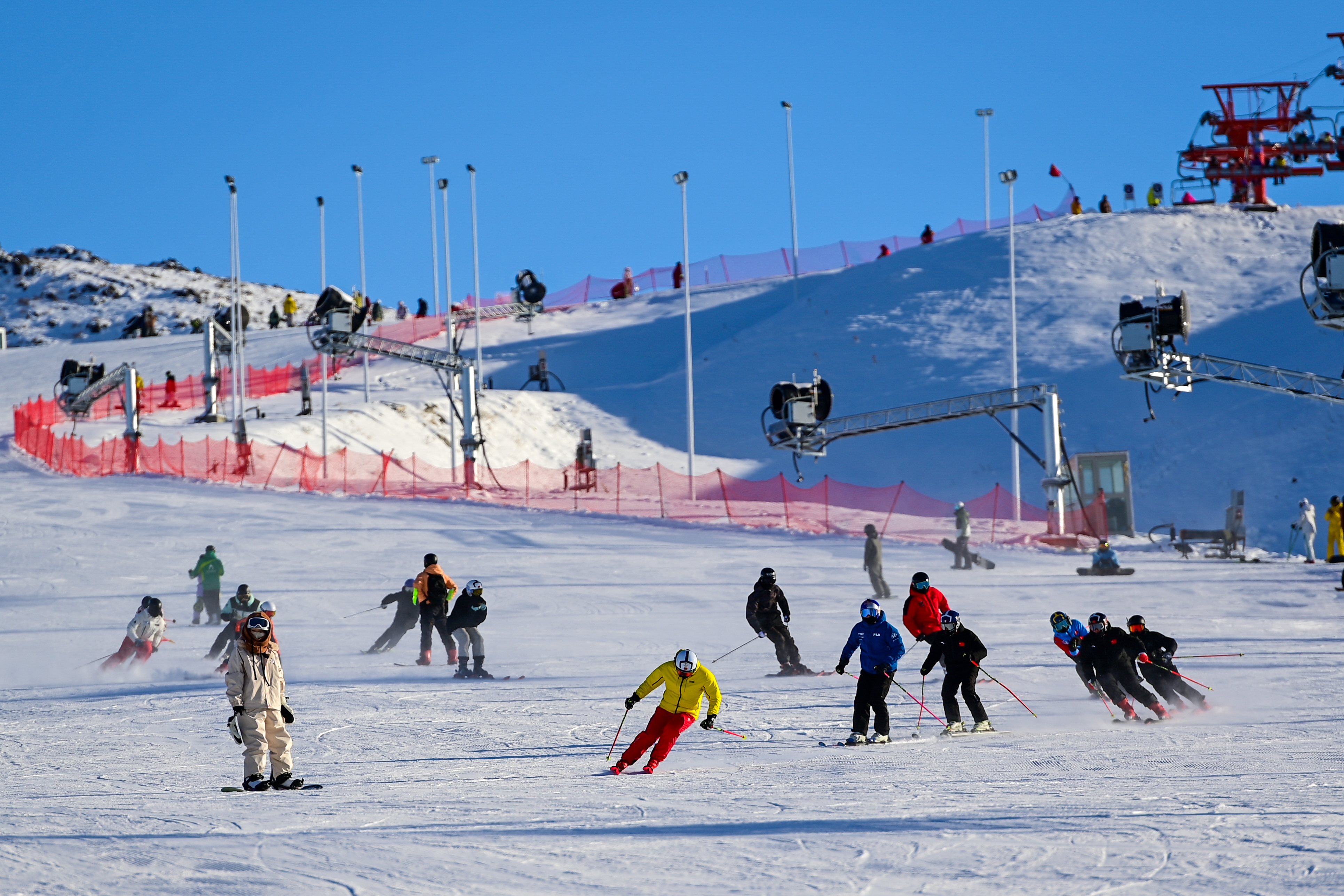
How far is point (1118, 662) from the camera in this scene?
13523 mm

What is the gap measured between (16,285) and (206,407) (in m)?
78.2

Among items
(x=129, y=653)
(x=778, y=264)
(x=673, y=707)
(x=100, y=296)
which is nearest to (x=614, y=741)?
(x=673, y=707)

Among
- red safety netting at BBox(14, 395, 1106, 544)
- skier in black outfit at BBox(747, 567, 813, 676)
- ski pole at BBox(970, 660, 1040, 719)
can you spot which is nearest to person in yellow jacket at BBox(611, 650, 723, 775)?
ski pole at BBox(970, 660, 1040, 719)

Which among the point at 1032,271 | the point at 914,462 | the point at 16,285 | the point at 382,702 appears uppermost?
the point at 16,285

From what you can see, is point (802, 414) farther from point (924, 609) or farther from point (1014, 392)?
point (924, 609)

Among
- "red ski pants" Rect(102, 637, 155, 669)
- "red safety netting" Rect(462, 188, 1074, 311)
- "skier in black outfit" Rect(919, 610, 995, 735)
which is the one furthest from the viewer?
"red safety netting" Rect(462, 188, 1074, 311)

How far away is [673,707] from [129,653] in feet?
32.5

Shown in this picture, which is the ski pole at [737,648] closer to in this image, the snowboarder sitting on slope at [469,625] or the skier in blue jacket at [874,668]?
the snowboarder sitting on slope at [469,625]

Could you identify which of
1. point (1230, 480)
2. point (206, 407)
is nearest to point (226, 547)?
point (206, 407)

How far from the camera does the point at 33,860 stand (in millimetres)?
7875

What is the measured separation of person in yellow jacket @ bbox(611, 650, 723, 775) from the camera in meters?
11.3

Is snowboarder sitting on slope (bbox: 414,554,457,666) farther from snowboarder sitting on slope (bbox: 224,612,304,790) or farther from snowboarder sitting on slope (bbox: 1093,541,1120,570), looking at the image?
snowboarder sitting on slope (bbox: 1093,541,1120,570)

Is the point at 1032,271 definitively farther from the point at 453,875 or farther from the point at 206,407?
the point at 453,875

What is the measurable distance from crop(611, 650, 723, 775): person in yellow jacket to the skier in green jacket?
12.5m
